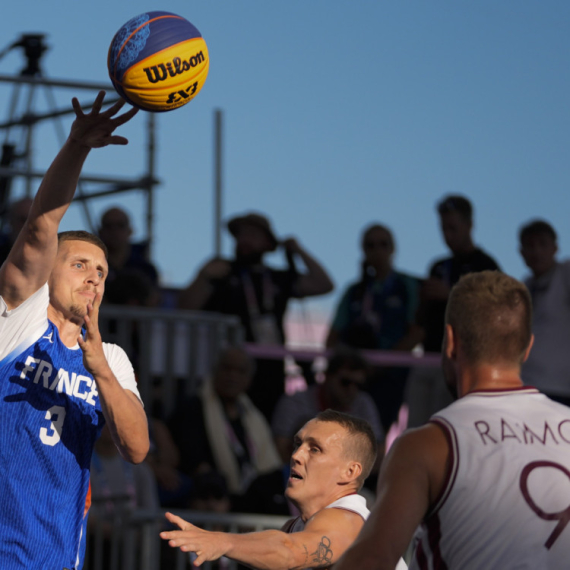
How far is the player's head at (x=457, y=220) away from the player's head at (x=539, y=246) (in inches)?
23.1

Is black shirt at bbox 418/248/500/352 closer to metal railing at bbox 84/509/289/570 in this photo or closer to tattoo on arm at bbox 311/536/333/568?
metal railing at bbox 84/509/289/570

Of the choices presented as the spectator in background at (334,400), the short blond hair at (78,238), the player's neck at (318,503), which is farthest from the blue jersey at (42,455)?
the spectator in background at (334,400)

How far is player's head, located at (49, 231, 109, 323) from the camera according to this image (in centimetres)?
388

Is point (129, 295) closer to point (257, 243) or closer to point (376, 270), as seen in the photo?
point (257, 243)

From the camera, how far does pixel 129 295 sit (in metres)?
8.23

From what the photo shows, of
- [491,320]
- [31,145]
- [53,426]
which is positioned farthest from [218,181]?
[491,320]

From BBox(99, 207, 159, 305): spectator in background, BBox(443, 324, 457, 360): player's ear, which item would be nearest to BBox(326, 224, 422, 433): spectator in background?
BBox(99, 207, 159, 305): spectator in background

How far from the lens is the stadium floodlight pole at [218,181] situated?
11.9m

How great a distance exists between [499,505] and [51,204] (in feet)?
6.22

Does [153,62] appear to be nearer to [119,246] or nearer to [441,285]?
[119,246]

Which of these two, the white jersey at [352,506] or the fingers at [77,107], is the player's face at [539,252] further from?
the fingers at [77,107]

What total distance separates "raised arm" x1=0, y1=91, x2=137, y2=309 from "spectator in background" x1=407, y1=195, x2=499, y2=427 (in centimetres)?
528

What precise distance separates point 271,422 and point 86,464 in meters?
4.84

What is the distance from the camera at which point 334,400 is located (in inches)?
323
